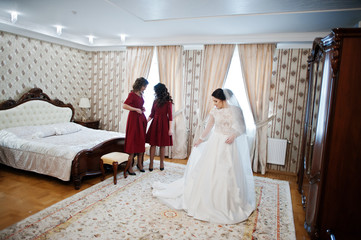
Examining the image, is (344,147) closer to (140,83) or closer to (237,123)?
(237,123)

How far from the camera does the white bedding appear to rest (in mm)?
3545

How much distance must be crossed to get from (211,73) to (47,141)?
337cm

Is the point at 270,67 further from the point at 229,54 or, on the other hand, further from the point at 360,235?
the point at 360,235

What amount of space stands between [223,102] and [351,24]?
2408 millimetres

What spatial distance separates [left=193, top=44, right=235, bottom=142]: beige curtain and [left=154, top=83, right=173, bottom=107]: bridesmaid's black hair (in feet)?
3.73

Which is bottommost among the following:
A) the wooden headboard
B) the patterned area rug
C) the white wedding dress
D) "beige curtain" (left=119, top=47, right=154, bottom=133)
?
the patterned area rug

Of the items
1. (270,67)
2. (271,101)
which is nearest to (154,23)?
(270,67)

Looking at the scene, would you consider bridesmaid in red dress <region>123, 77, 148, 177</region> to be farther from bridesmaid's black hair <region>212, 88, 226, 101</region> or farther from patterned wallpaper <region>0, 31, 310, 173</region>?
patterned wallpaper <region>0, 31, 310, 173</region>

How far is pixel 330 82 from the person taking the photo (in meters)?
2.28

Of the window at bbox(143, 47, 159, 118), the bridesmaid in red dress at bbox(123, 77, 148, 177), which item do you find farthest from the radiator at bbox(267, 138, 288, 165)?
the window at bbox(143, 47, 159, 118)

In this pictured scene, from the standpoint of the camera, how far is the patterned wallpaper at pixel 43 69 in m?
4.53

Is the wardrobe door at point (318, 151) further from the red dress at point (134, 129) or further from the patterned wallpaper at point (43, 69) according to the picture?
the patterned wallpaper at point (43, 69)

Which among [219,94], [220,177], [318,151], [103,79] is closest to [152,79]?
[103,79]

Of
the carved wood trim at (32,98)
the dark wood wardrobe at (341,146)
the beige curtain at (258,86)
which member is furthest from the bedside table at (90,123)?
the dark wood wardrobe at (341,146)
